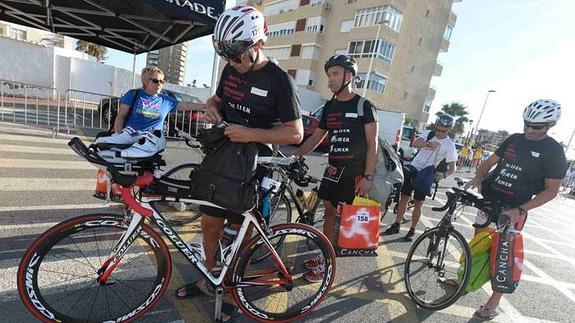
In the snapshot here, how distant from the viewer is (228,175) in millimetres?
2010

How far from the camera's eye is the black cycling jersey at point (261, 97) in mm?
2021

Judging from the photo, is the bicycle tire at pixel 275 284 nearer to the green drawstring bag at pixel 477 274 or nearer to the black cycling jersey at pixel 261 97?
the black cycling jersey at pixel 261 97

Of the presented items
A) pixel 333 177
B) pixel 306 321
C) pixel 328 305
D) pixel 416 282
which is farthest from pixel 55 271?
pixel 416 282

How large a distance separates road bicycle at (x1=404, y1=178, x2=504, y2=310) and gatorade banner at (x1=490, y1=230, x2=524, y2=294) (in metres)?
0.20

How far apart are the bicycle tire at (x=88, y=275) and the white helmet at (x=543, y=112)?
131 inches

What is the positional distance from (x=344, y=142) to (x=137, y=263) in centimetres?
230

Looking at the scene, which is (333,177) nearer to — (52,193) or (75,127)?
(52,193)

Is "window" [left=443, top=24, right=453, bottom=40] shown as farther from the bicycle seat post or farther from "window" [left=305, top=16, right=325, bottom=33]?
the bicycle seat post

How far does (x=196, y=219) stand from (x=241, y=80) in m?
2.58

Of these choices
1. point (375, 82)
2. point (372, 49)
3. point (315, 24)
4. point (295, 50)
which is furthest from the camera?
point (295, 50)

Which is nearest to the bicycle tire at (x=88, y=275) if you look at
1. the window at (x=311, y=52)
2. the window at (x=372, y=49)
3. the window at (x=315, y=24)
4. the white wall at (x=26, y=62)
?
the white wall at (x=26, y=62)

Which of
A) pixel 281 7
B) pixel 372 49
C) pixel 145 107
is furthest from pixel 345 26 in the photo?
pixel 145 107

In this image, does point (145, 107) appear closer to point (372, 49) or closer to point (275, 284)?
point (275, 284)

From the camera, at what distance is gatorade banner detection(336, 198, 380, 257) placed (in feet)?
8.94
